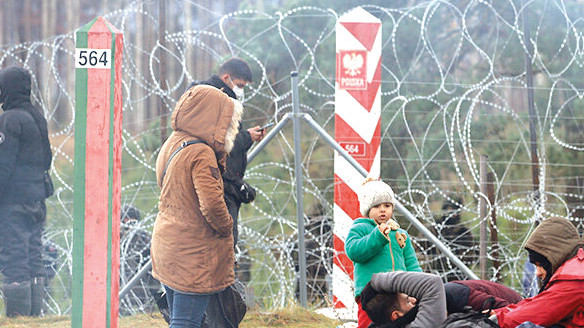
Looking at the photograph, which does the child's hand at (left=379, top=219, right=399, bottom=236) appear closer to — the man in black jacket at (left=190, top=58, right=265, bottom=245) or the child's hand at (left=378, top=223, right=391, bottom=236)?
the child's hand at (left=378, top=223, right=391, bottom=236)

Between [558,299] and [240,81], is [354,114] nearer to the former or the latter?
[240,81]

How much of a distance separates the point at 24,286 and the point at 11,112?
1130 millimetres

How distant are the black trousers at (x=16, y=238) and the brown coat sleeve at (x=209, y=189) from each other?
224 cm

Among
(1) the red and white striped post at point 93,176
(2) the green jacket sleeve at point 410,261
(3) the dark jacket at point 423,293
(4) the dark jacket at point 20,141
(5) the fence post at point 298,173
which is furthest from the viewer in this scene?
(4) the dark jacket at point 20,141

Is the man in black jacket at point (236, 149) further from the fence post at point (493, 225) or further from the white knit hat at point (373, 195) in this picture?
the fence post at point (493, 225)

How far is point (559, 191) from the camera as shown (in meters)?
6.92

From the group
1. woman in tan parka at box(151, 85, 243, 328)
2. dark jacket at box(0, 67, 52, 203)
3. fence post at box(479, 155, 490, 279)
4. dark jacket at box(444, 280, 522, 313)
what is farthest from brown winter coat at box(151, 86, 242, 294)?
fence post at box(479, 155, 490, 279)

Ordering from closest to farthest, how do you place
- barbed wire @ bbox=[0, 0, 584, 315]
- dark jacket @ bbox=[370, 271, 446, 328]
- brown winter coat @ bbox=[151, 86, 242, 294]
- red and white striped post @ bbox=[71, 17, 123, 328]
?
dark jacket @ bbox=[370, 271, 446, 328]
red and white striped post @ bbox=[71, 17, 123, 328]
brown winter coat @ bbox=[151, 86, 242, 294]
barbed wire @ bbox=[0, 0, 584, 315]

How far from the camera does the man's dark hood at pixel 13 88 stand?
5762mm

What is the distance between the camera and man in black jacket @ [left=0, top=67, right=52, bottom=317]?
5.72 m

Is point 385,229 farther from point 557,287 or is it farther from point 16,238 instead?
point 16,238

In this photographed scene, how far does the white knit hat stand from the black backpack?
0.82 m

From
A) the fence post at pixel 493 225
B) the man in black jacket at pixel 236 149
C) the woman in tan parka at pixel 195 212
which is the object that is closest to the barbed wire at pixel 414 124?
the fence post at pixel 493 225

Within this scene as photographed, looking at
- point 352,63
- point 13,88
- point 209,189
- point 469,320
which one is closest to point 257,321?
point 352,63
